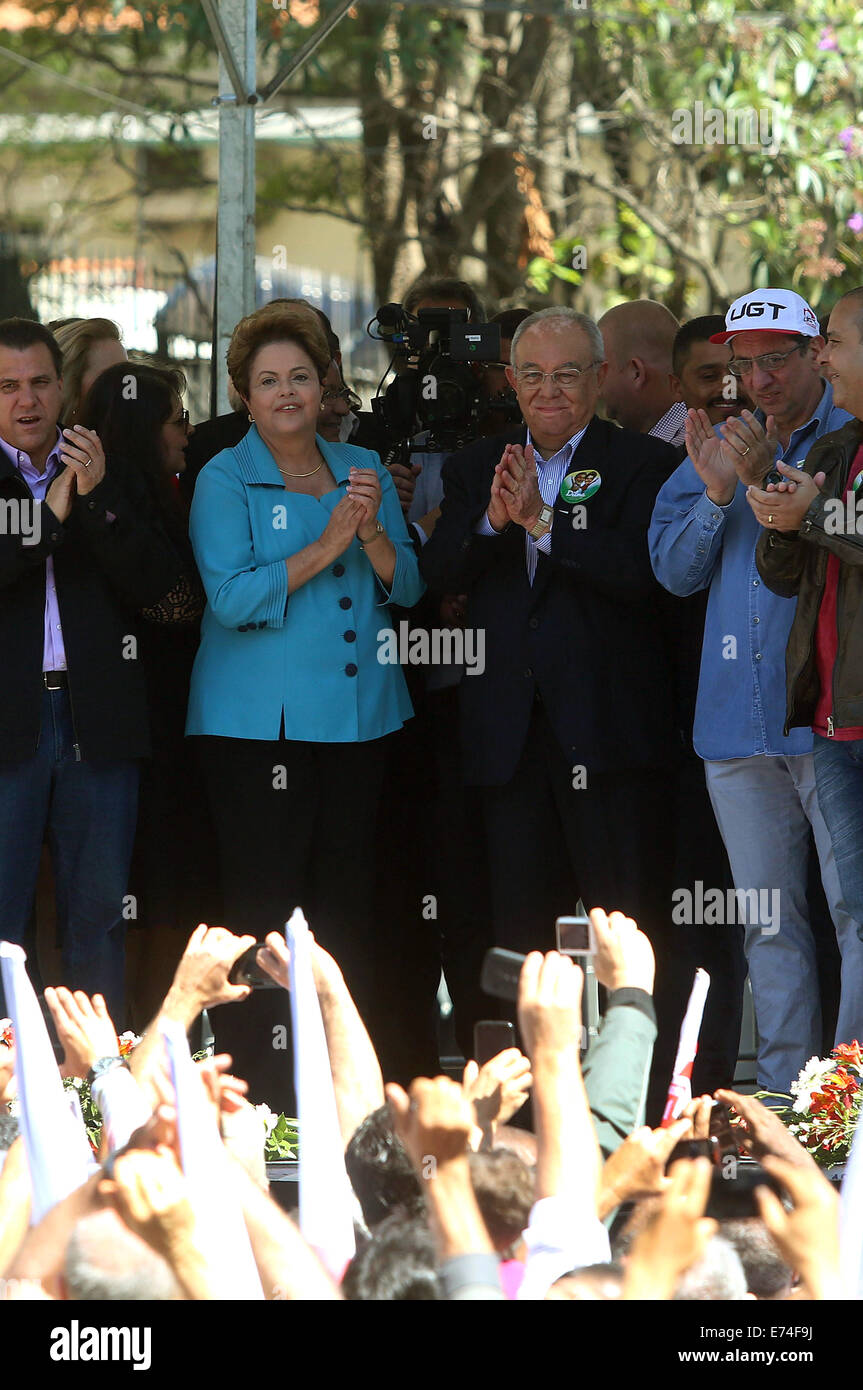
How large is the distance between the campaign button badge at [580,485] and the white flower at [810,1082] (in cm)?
131

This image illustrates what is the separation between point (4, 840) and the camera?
374 centimetres

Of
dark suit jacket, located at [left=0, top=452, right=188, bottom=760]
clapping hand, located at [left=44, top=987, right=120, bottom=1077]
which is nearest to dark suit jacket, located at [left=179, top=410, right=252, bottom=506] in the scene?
dark suit jacket, located at [left=0, top=452, right=188, bottom=760]

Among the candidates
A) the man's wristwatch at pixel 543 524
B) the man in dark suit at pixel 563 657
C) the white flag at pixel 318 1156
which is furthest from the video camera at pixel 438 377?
the white flag at pixel 318 1156

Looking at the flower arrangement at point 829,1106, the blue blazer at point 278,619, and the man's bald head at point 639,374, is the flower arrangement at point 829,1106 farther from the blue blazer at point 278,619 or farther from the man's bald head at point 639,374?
the man's bald head at point 639,374

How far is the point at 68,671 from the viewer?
3760mm

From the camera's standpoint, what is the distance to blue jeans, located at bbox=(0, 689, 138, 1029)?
12.3ft

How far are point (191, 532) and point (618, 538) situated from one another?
37.2 inches

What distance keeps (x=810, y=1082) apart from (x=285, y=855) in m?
1.23

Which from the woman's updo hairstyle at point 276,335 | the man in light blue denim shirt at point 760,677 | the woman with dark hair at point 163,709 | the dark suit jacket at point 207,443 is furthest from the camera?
the dark suit jacket at point 207,443

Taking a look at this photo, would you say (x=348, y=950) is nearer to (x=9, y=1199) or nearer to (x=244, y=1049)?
(x=244, y=1049)

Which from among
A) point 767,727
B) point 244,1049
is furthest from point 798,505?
point 244,1049

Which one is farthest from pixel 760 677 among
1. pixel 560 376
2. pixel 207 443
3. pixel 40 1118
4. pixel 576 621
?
pixel 40 1118

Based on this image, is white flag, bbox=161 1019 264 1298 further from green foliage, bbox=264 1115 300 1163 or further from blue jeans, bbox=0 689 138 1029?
blue jeans, bbox=0 689 138 1029

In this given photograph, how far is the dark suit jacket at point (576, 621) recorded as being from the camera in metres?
→ 3.81
